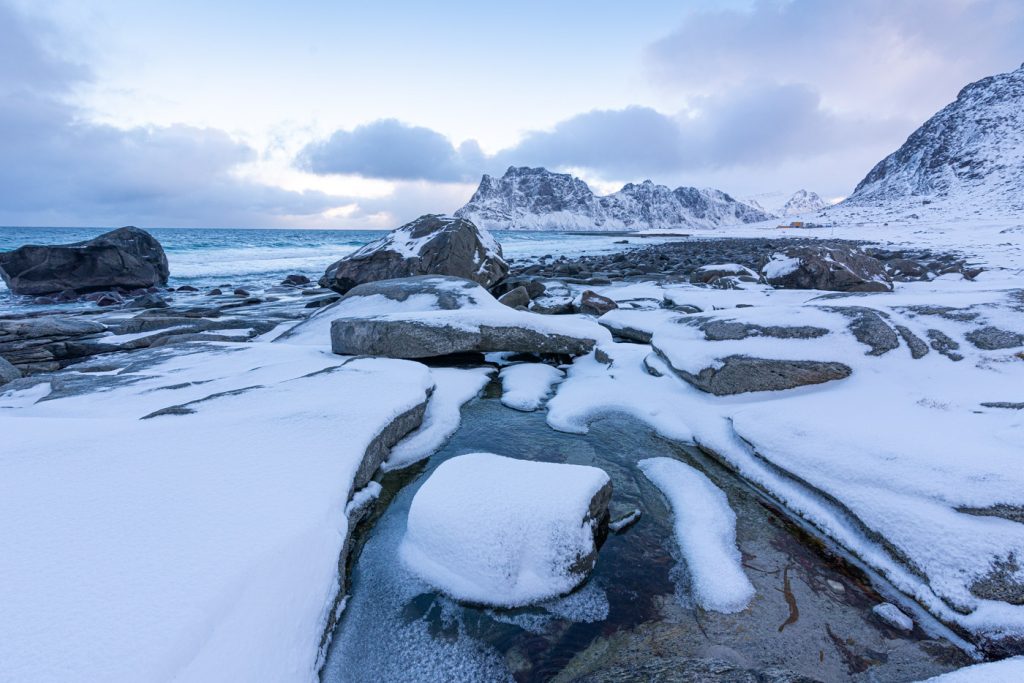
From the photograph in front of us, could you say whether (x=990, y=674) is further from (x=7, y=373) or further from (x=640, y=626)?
(x=7, y=373)

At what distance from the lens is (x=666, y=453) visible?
4.41m

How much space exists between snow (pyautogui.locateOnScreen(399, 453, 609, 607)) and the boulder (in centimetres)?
1103

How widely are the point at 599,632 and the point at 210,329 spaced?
959cm

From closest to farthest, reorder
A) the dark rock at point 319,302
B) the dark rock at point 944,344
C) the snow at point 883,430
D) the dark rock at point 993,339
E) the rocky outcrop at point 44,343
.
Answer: the snow at point 883,430
the dark rock at point 993,339
the dark rock at point 944,344
the rocky outcrop at point 44,343
the dark rock at point 319,302

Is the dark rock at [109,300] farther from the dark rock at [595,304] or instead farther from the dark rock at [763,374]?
the dark rock at [763,374]

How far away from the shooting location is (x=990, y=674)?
1.88 m

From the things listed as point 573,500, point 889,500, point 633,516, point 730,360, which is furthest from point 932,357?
point 573,500

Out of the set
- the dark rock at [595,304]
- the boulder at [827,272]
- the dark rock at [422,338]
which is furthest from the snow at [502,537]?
the boulder at [827,272]

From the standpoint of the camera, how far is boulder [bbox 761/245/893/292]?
11.0 metres

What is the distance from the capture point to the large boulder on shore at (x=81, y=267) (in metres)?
15.8

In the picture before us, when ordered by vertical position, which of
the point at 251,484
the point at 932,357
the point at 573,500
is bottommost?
the point at 573,500

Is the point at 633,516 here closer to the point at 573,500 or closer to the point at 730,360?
the point at 573,500

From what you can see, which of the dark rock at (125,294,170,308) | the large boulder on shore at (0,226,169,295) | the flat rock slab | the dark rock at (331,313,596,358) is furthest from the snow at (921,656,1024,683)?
the large boulder on shore at (0,226,169,295)

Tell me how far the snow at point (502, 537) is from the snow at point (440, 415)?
4.15ft
